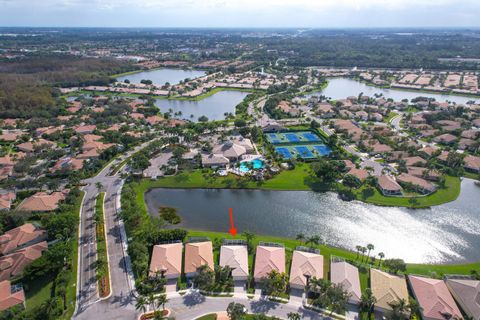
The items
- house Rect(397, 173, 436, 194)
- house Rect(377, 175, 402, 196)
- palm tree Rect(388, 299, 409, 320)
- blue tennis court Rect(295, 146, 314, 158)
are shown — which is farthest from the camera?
blue tennis court Rect(295, 146, 314, 158)

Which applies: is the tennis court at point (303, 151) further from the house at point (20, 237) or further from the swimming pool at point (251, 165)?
the house at point (20, 237)

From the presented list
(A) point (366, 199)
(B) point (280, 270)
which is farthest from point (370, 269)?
(A) point (366, 199)

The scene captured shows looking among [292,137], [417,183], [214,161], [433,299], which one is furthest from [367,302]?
[292,137]

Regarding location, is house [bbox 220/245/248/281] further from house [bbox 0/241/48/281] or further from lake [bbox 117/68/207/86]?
→ lake [bbox 117/68/207/86]

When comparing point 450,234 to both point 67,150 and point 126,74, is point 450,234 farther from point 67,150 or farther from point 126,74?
point 126,74

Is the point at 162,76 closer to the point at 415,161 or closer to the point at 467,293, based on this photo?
the point at 415,161

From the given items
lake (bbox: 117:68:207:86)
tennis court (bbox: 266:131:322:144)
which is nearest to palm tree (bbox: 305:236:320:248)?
tennis court (bbox: 266:131:322:144)
